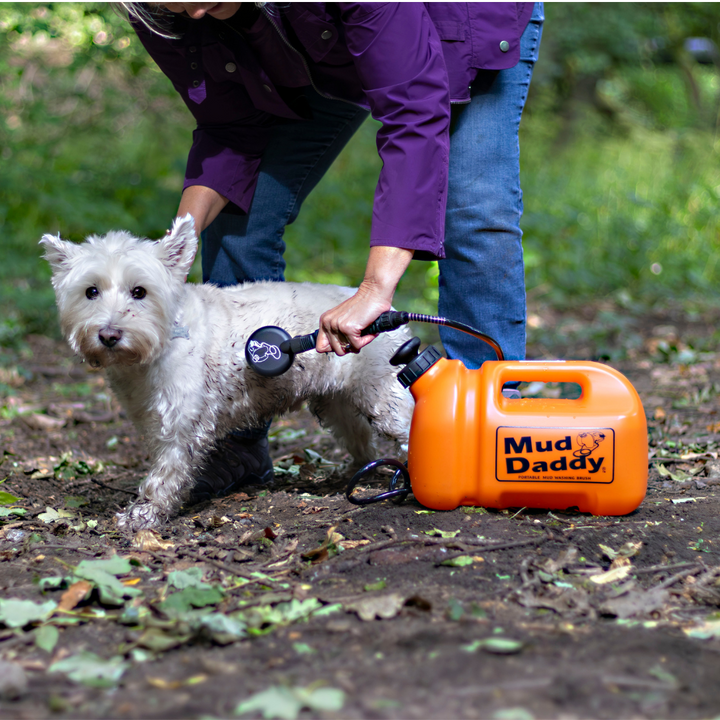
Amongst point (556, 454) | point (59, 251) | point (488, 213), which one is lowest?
point (556, 454)

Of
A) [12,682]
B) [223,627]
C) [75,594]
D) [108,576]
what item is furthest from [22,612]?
[223,627]

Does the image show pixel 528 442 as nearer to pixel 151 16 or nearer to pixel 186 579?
pixel 186 579

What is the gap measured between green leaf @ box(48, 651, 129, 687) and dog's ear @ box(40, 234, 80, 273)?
1.49 meters

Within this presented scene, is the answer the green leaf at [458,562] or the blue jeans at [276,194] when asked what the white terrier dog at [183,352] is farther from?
the green leaf at [458,562]

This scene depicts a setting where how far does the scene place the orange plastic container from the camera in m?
2.39

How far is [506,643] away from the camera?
64.3 inches

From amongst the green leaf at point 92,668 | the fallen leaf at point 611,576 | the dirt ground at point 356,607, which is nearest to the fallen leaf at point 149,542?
the dirt ground at point 356,607

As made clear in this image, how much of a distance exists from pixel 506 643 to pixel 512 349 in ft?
5.17

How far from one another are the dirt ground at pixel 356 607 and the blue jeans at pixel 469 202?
2.79ft

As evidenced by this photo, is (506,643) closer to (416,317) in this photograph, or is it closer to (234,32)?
(416,317)

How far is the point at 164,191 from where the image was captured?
817cm

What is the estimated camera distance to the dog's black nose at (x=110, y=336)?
2475mm

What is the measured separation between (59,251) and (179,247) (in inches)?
16.8

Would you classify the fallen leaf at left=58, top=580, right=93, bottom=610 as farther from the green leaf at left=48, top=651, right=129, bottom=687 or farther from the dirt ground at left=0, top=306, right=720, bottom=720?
the green leaf at left=48, top=651, right=129, bottom=687
